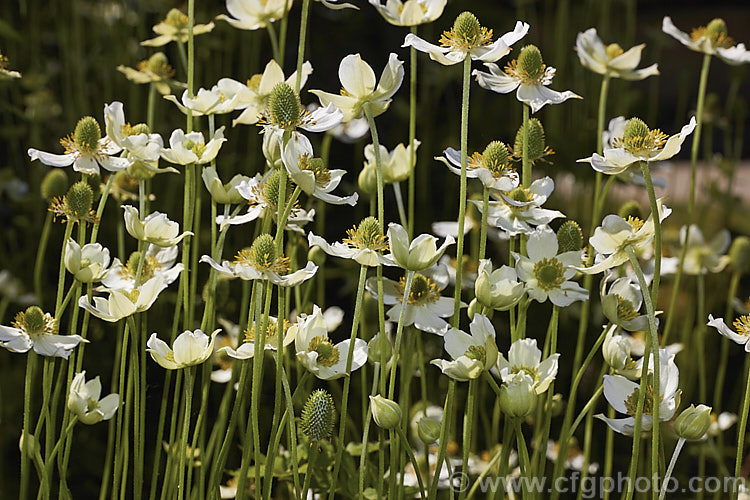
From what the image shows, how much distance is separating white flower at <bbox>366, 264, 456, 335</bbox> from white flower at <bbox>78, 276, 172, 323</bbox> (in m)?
0.18

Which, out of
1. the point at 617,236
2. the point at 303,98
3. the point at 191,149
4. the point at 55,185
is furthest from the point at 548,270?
the point at 303,98

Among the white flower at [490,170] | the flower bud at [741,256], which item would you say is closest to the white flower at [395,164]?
the white flower at [490,170]

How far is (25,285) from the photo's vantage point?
1.37 meters

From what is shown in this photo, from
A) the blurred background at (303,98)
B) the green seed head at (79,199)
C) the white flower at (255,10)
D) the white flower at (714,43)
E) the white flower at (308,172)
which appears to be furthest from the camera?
the blurred background at (303,98)

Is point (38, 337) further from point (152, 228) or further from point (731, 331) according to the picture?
point (731, 331)

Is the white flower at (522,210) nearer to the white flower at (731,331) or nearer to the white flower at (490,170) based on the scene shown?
the white flower at (490,170)

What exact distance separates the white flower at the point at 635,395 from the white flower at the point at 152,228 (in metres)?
0.37

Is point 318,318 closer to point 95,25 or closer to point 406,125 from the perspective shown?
point 406,125

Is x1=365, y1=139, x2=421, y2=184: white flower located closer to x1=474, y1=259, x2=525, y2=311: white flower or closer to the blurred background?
x1=474, y1=259, x2=525, y2=311: white flower

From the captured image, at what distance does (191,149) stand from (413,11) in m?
0.24

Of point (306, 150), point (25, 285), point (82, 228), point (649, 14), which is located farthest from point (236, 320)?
point (649, 14)

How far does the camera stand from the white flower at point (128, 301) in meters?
0.61

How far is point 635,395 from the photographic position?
2.10 ft

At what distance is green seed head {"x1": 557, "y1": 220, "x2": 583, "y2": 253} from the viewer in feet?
2.29
